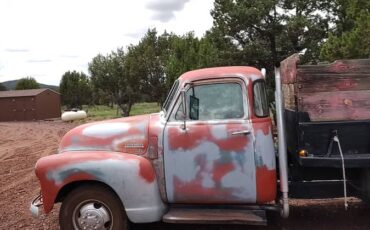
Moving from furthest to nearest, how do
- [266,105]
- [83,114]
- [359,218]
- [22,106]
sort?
[22,106]
[83,114]
[359,218]
[266,105]

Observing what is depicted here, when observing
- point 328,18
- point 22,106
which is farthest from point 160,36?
point 328,18

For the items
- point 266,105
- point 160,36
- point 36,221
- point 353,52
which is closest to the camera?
point 266,105

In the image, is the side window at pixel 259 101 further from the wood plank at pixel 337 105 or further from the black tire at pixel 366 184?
the black tire at pixel 366 184

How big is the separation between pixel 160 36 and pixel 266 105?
4295 centimetres

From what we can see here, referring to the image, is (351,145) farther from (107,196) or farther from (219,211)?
(107,196)

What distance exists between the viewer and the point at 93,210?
5418 mm

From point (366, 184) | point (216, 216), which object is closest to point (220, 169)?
point (216, 216)

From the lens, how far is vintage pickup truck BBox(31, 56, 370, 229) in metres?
5.19

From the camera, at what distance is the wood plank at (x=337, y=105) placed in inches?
200

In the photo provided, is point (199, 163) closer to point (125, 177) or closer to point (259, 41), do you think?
point (125, 177)

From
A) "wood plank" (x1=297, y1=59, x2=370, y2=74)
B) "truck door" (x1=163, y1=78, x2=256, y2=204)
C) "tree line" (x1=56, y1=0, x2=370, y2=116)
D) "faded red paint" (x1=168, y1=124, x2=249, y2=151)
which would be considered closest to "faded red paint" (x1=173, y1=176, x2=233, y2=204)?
"truck door" (x1=163, y1=78, x2=256, y2=204)

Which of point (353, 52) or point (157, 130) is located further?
point (353, 52)

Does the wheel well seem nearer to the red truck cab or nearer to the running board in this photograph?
the red truck cab

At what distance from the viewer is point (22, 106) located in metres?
54.2
